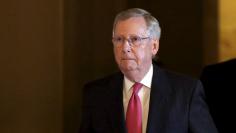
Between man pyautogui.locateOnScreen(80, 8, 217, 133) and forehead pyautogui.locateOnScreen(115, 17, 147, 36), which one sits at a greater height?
forehead pyautogui.locateOnScreen(115, 17, 147, 36)

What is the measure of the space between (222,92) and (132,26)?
1055 mm

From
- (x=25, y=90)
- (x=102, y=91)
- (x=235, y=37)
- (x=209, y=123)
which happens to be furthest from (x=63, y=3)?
(x=209, y=123)

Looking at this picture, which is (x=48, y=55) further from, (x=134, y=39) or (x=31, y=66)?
(x=134, y=39)

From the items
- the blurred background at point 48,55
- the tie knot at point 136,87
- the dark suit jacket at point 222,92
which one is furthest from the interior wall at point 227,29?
the tie knot at point 136,87

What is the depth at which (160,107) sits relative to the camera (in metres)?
2.11

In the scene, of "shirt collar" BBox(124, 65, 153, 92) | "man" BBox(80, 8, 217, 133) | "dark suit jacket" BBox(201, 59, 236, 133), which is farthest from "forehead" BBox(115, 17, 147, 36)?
"dark suit jacket" BBox(201, 59, 236, 133)

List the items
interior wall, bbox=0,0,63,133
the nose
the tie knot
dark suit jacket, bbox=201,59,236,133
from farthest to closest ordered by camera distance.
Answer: interior wall, bbox=0,0,63,133 → dark suit jacket, bbox=201,59,236,133 → the tie knot → the nose

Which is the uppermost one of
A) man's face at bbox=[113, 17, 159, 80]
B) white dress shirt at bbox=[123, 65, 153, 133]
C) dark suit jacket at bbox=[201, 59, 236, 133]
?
man's face at bbox=[113, 17, 159, 80]

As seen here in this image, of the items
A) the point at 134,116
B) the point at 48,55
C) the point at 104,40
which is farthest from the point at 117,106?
the point at 104,40

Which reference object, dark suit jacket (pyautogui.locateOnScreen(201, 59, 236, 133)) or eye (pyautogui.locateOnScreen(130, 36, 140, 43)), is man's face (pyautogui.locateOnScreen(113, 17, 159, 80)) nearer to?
eye (pyautogui.locateOnScreen(130, 36, 140, 43))

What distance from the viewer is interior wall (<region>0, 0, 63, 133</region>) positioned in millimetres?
3598

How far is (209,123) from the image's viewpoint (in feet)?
6.94

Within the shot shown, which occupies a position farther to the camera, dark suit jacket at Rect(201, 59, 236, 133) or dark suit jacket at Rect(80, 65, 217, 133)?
dark suit jacket at Rect(201, 59, 236, 133)

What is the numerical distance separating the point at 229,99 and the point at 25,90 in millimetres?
1461
